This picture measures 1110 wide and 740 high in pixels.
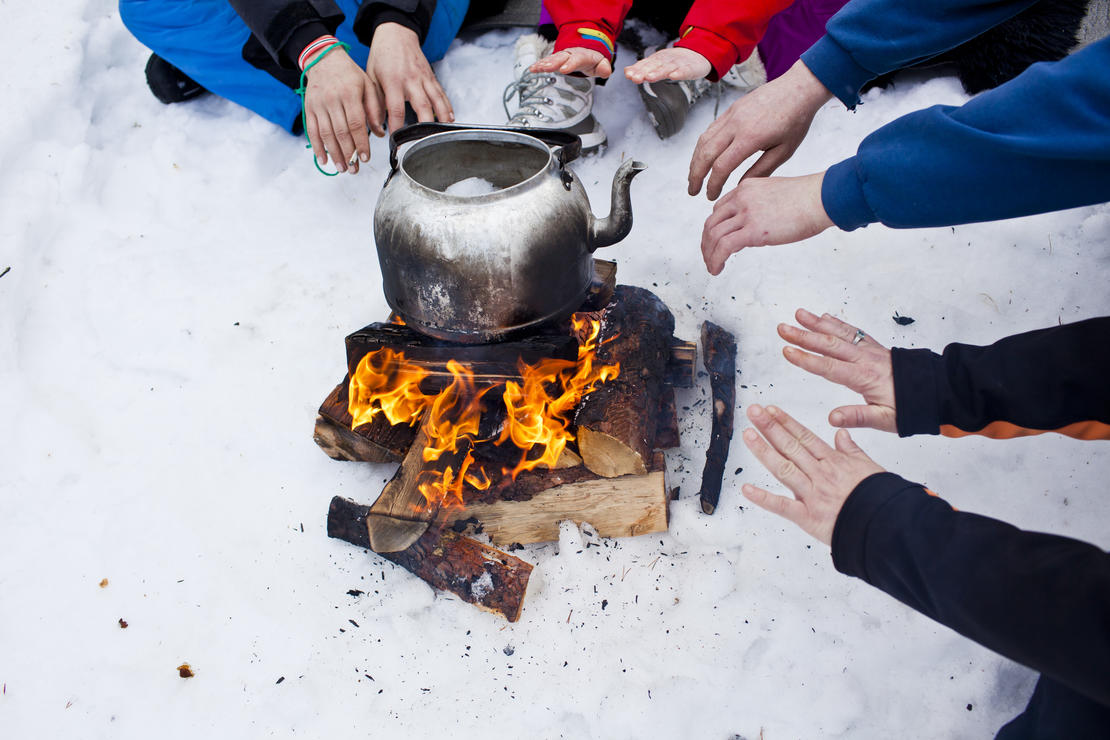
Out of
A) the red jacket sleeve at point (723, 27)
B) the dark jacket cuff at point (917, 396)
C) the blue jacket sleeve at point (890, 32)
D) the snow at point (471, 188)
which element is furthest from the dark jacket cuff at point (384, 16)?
the dark jacket cuff at point (917, 396)

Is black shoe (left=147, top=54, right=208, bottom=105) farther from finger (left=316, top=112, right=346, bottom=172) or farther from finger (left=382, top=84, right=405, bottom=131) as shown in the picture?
finger (left=382, top=84, right=405, bottom=131)

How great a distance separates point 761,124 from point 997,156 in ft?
2.15

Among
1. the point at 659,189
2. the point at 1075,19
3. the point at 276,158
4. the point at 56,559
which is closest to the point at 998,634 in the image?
the point at 659,189

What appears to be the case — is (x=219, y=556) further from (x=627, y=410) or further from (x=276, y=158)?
(x=276, y=158)

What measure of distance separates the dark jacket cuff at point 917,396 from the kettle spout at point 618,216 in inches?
31.9

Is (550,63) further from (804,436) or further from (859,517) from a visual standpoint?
(859,517)

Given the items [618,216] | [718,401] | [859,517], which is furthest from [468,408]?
[859,517]

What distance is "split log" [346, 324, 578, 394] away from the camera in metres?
1.87

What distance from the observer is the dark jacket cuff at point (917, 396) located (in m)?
1.67

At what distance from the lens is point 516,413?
6.64 feet

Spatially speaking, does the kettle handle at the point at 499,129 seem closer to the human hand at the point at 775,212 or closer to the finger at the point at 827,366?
the human hand at the point at 775,212

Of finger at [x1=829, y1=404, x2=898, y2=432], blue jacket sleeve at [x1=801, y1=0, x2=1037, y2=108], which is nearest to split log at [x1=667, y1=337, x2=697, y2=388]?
finger at [x1=829, y1=404, x2=898, y2=432]

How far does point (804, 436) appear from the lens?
1.53 m

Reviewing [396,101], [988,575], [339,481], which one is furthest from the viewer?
[396,101]
